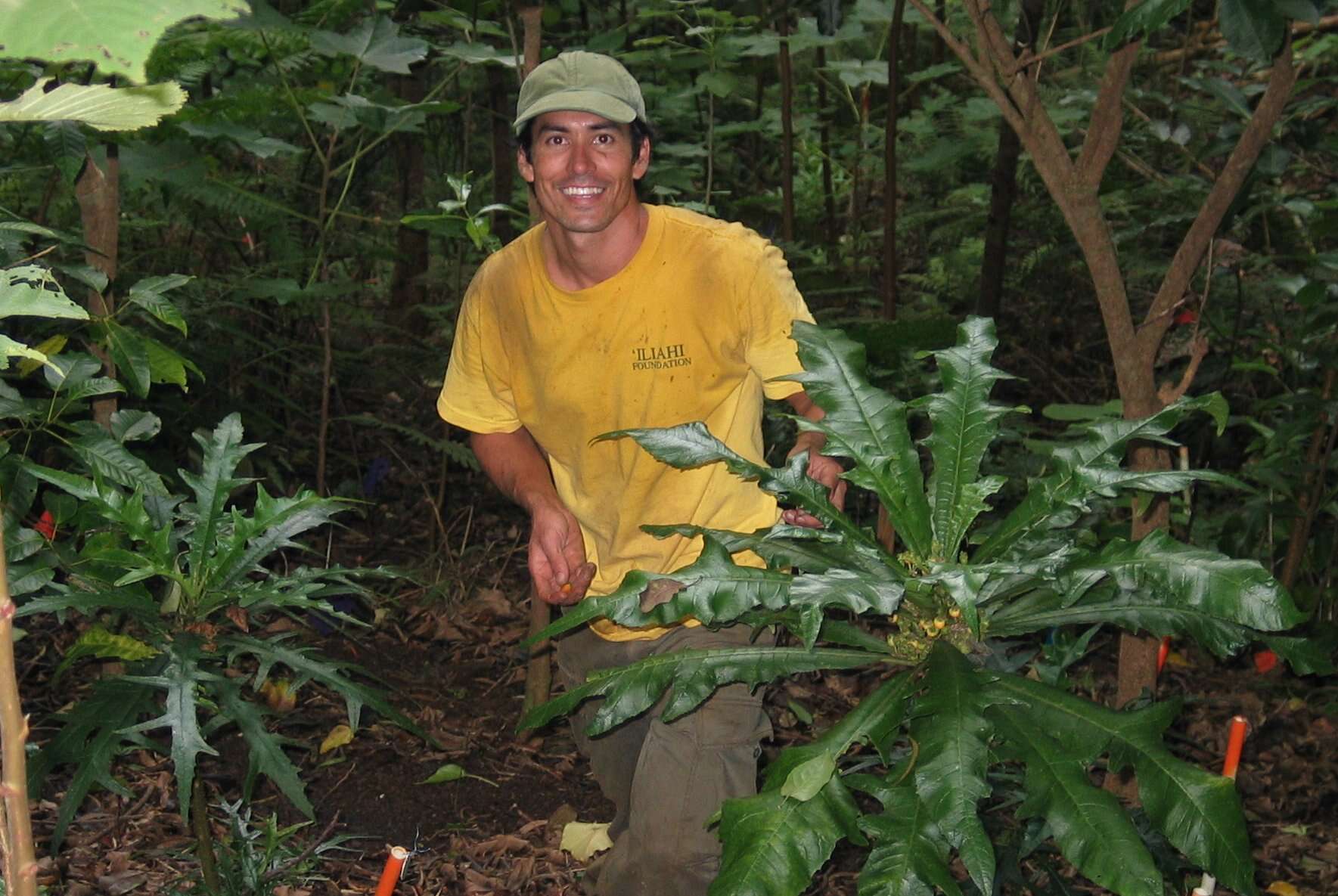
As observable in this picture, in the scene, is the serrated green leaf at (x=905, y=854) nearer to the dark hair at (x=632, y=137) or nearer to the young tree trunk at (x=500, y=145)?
the dark hair at (x=632, y=137)

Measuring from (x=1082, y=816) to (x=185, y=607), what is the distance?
5.94 feet

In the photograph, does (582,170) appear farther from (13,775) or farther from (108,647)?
(13,775)

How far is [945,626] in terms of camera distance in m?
2.49

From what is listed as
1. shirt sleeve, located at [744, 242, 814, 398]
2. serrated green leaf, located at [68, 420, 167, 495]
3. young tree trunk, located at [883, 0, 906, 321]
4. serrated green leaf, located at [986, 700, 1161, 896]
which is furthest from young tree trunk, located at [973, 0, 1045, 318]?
serrated green leaf, located at [986, 700, 1161, 896]

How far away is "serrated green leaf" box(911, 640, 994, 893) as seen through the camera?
2.07 metres

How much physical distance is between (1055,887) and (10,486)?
2548 millimetres

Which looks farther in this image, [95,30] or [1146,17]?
[1146,17]

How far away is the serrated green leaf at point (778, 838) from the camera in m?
2.10

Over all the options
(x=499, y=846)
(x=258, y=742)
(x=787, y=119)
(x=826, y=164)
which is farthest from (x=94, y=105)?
(x=826, y=164)

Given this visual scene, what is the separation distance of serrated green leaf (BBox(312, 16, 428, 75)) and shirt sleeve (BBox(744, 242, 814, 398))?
1.45 metres

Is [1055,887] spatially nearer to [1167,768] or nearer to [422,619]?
[1167,768]

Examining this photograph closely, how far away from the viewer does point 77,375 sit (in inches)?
124

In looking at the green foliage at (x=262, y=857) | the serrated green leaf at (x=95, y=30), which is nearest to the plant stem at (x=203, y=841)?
the green foliage at (x=262, y=857)

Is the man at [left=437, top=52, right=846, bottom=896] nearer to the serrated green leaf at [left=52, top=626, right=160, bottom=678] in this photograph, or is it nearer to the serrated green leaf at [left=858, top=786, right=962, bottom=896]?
the serrated green leaf at [left=52, top=626, right=160, bottom=678]
